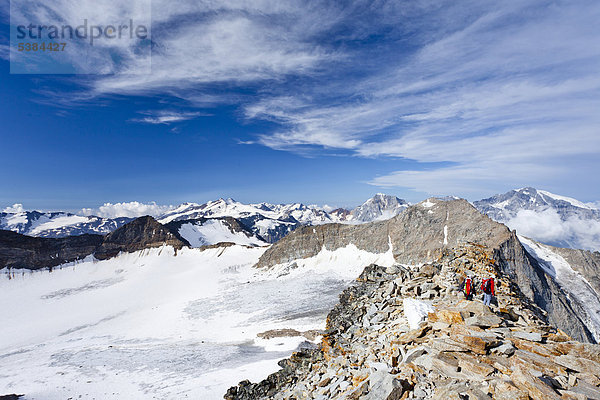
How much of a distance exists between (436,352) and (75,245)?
172422 millimetres

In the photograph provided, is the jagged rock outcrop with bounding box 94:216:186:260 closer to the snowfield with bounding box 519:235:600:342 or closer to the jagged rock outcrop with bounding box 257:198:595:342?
the jagged rock outcrop with bounding box 257:198:595:342

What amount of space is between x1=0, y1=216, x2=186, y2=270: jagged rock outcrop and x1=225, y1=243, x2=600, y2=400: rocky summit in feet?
447

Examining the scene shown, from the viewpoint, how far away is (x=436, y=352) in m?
7.84

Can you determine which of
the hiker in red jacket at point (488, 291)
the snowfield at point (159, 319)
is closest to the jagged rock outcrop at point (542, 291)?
the snowfield at point (159, 319)

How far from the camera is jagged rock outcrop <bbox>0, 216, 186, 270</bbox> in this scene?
11906 cm

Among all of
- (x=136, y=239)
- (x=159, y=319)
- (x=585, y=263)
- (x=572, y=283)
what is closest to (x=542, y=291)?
(x=572, y=283)

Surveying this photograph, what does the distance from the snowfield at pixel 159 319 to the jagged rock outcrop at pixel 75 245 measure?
6051 millimetres

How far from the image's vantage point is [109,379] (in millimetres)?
31922

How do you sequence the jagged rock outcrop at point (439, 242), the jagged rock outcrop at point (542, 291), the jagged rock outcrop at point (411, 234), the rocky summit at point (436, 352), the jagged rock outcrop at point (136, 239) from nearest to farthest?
the rocky summit at point (436, 352), the jagged rock outcrop at point (542, 291), the jagged rock outcrop at point (439, 242), the jagged rock outcrop at point (411, 234), the jagged rock outcrop at point (136, 239)

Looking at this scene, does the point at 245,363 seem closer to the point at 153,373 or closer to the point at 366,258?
the point at 153,373

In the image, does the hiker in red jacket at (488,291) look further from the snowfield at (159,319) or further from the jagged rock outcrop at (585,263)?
the jagged rock outcrop at (585,263)

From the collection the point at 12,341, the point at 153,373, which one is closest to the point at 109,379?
the point at 153,373

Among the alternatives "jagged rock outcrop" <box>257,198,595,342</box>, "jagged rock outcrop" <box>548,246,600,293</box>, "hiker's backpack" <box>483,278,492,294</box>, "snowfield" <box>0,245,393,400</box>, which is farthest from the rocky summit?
"jagged rock outcrop" <box>548,246,600,293</box>

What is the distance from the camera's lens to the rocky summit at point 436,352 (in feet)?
21.0
